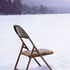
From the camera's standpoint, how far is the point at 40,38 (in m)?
5.68

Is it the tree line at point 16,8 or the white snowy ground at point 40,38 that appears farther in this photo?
the tree line at point 16,8

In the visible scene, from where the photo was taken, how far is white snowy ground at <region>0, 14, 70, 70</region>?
10.7ft

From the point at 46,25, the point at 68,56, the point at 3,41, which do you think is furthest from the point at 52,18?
the point at 68,56

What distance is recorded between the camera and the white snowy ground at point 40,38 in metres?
3.25

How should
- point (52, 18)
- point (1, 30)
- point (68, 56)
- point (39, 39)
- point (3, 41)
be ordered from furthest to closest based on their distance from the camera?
point (52, 18) < point (1, 30) < point (39, 39) < point (3, 41) < point (68, 56)

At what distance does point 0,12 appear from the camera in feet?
25.1

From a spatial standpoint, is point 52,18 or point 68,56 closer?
point 68,56

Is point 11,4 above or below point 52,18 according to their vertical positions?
above

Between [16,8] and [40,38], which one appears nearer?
[40,38]

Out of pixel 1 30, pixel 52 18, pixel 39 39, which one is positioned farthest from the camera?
pixel 52 18

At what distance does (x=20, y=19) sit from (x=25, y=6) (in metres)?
0.84

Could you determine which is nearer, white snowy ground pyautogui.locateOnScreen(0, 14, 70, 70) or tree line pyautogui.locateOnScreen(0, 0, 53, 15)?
white snowy ground pyautogui.locateOnScreen(0, 14, 70, 70)

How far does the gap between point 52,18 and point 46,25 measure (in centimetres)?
103

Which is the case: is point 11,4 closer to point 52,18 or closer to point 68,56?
point 52,18
